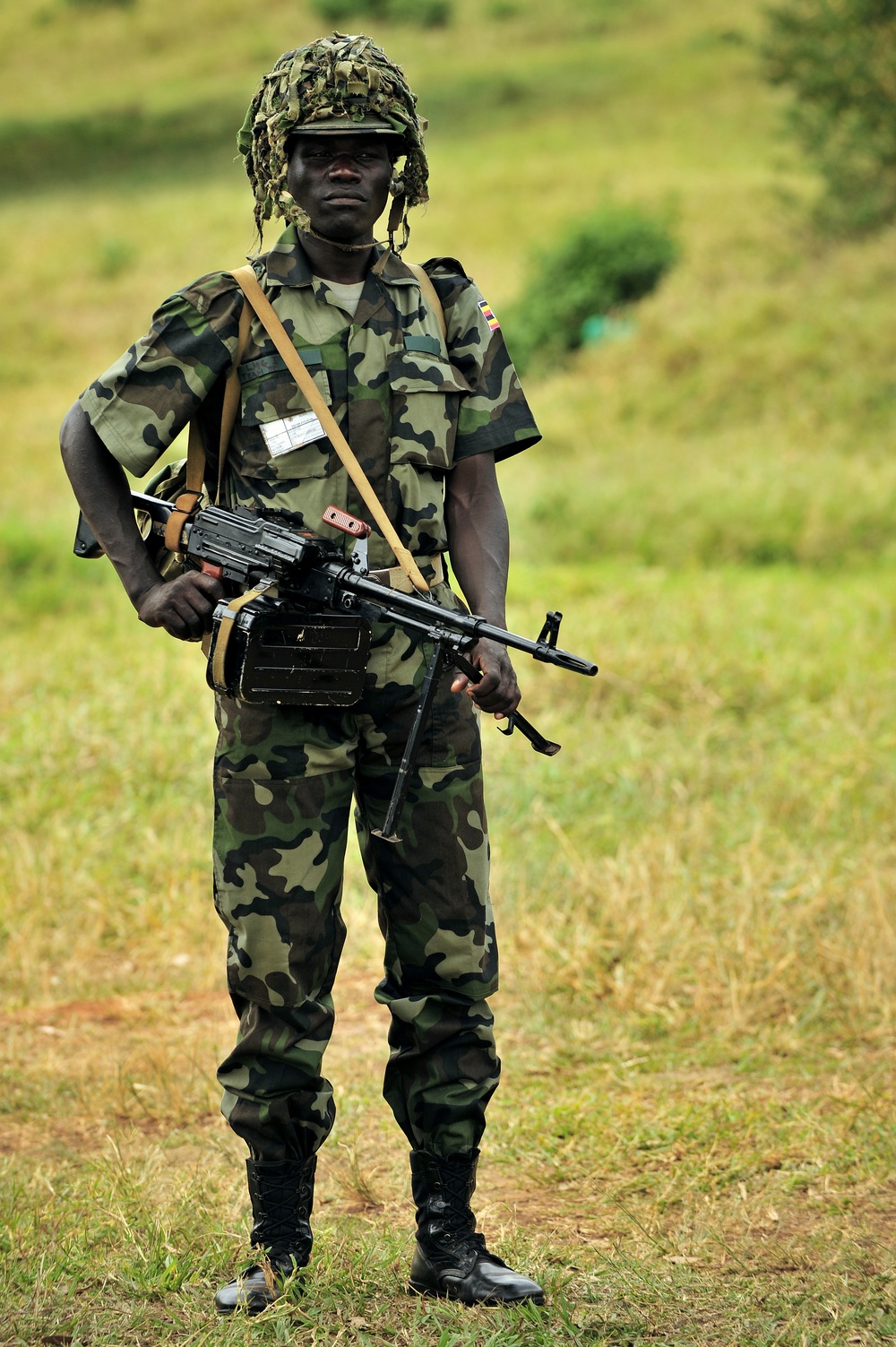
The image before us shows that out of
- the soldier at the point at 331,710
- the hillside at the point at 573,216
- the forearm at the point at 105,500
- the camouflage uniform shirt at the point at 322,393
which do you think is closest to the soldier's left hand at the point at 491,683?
the soldier at the point at 331,710

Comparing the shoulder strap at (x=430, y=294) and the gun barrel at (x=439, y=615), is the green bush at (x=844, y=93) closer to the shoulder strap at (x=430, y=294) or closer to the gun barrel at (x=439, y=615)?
the shoulder strap at (x=430, y=294)

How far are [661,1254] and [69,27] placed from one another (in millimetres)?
34190

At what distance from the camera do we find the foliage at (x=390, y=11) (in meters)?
32.0

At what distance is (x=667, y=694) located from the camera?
640 cm

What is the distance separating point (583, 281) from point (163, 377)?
12.5 m

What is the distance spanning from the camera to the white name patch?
106 inches

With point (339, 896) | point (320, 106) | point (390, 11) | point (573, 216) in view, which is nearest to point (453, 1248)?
point (339, 896)

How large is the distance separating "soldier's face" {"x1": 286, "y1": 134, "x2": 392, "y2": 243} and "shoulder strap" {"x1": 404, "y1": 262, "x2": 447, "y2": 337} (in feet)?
0.53

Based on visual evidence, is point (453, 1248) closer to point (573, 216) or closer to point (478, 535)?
point (478, 535)

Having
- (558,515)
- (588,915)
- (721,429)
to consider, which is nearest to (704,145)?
(721,429)

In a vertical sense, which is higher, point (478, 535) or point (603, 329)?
point (603, 329)

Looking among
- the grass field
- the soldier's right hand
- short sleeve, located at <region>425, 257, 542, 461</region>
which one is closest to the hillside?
the grass field

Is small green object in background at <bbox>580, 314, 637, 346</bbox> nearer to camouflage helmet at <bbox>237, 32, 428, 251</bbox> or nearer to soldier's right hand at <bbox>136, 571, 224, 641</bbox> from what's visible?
camouflage helmet at <bbox>237, 32, 428, 251</bbox>

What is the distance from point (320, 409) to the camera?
267cm
